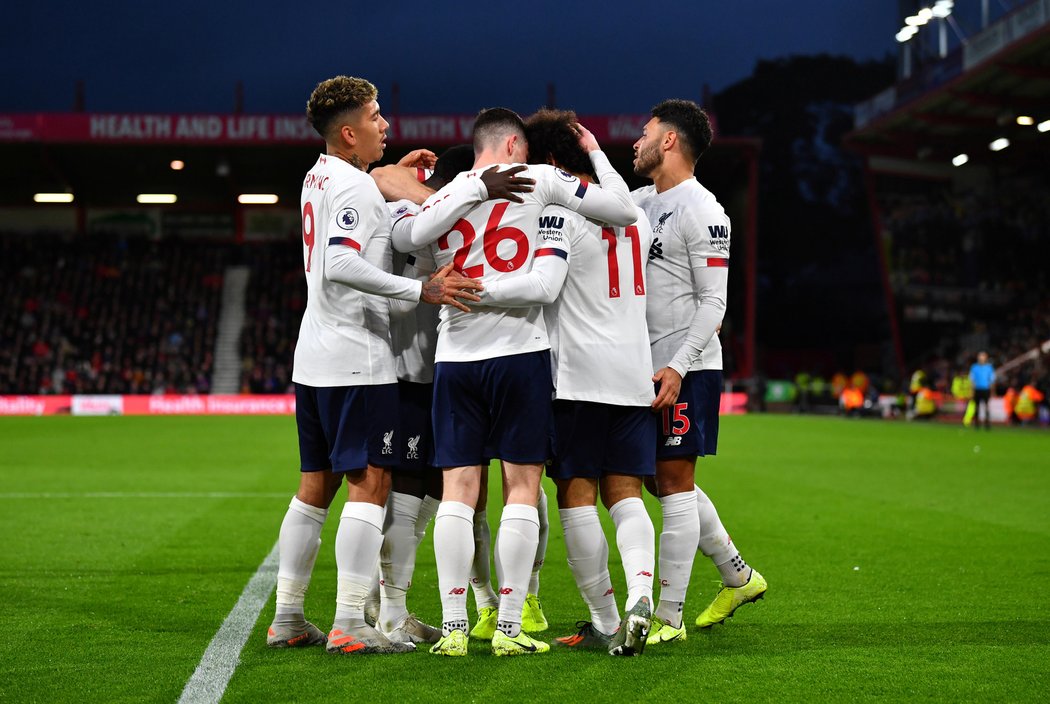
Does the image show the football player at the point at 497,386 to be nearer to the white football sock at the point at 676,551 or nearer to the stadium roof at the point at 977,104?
the white football sock at the point at 676,551

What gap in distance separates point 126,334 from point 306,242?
35.0 metres

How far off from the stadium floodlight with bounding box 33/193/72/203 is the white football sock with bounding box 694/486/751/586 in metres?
41.1

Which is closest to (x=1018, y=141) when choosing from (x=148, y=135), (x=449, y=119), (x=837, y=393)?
(x=837, y=393)

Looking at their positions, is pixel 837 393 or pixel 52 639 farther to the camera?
pixel 837 393

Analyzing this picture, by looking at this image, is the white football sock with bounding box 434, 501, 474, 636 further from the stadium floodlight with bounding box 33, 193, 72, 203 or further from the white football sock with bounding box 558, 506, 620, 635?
the stadium floodlight with bounding box 33, 193, 72, 203

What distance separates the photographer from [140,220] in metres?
43.8

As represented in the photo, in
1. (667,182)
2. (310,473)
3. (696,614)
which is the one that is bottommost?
(696,614)

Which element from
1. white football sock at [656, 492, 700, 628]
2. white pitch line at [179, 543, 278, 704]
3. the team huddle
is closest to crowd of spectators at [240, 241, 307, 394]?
white pitch line at [179, 543, 278, 704]

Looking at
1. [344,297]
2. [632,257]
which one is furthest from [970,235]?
[344,297]

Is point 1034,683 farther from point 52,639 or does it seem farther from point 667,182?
point 52,639

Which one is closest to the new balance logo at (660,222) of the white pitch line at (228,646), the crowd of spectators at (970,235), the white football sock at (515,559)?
the white football sock at (515,559)

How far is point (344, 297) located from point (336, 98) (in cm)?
85

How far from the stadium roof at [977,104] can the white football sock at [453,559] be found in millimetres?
26858

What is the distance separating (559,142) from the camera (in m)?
4.82
